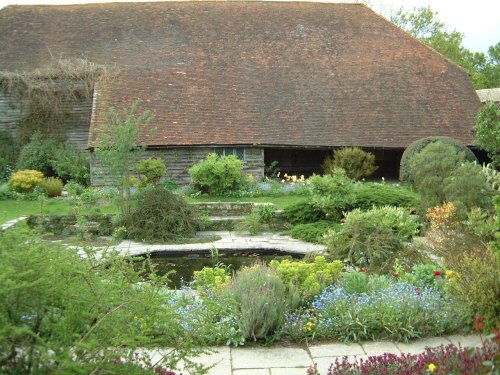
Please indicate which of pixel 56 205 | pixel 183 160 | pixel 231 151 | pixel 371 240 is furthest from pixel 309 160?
pixel 371 240

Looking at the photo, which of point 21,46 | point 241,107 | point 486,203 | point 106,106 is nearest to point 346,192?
point 486,203

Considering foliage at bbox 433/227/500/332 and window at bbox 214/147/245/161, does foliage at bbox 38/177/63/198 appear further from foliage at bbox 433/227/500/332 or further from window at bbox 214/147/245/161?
foliage at bbox 433/227/500/332

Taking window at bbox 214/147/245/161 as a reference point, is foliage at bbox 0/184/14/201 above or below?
below

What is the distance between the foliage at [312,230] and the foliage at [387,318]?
209 inches

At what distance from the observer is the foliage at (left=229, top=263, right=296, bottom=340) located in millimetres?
5738

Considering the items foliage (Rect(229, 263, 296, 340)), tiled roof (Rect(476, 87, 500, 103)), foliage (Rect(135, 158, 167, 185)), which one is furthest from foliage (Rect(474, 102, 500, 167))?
tiled roof (Rect(476, 87, 500, 103))

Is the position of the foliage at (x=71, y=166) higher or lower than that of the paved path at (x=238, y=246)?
higher

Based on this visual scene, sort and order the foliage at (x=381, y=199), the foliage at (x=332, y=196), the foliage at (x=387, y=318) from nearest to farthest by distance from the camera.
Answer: the foliage at (x=387, y=318), the foliage at (x=332, y=196), the foliage at (x=381, y=199)

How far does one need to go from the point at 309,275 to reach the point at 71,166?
14462 millimetres

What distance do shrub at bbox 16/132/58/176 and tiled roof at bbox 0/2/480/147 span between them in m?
2.56

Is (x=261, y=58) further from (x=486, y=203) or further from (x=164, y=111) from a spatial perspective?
(x=486, y=203)

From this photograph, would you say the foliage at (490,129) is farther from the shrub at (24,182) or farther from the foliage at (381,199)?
the shrub at (24,182)

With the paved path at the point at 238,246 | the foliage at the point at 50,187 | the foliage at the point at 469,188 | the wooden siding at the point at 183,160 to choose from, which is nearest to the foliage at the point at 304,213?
the paved path at the point at 238,246

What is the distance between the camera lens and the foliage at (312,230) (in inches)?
466
